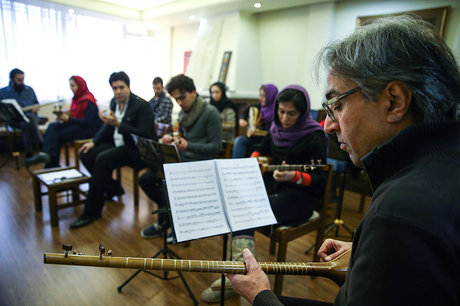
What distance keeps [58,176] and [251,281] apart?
2.38m

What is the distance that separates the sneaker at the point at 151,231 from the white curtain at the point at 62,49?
123 centimetres

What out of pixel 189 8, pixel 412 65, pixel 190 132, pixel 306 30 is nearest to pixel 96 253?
pixel 412 65

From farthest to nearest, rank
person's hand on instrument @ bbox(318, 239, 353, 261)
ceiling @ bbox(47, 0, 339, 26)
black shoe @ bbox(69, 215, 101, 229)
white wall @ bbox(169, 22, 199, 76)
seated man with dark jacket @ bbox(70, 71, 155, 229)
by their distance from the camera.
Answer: white wall @ bbox(169, 22, 199, 76)
ceiling @ bbox(47, 0, 339, 26)
seated man with dark jacket @ bbox(70, 71, 155, 229)
black shoe @ bbox(69, 215, 101, 229)
person's hand on instrument @ bbox(318, 239, 353, 261)

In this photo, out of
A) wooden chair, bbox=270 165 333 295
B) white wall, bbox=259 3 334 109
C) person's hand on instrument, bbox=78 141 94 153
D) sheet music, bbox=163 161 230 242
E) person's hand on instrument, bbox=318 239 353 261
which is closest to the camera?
person's hand on instrument, bbox=318 239 353 261

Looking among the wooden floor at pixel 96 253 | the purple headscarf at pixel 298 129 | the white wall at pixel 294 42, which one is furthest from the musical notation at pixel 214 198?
the white wall at pixel 294 42

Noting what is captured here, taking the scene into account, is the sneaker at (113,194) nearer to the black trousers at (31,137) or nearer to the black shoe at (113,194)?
the black shoe at (113,194)

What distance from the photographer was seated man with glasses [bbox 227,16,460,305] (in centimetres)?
47

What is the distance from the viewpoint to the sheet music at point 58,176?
241 centimetres

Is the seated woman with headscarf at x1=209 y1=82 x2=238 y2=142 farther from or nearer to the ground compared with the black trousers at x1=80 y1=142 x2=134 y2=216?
farther from the ground

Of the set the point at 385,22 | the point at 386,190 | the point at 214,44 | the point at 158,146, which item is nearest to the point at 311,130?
the point at 158,146

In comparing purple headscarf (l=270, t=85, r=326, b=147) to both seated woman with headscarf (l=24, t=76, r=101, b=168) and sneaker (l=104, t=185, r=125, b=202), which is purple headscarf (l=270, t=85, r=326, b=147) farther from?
seated woman with headscarf (l=24, t=76, r=101, b=168)

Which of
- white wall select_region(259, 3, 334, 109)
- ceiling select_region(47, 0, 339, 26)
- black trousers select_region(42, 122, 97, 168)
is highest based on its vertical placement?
ceiling select_region(47, 0, 339, 26)

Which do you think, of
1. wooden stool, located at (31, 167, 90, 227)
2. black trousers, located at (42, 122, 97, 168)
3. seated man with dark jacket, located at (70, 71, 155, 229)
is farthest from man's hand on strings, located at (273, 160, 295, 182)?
black trousers, located at (42, 122, 97, 168)

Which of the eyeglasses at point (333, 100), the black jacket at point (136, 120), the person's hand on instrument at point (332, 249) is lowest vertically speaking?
the person's hand on instrument at point (332, 249)
